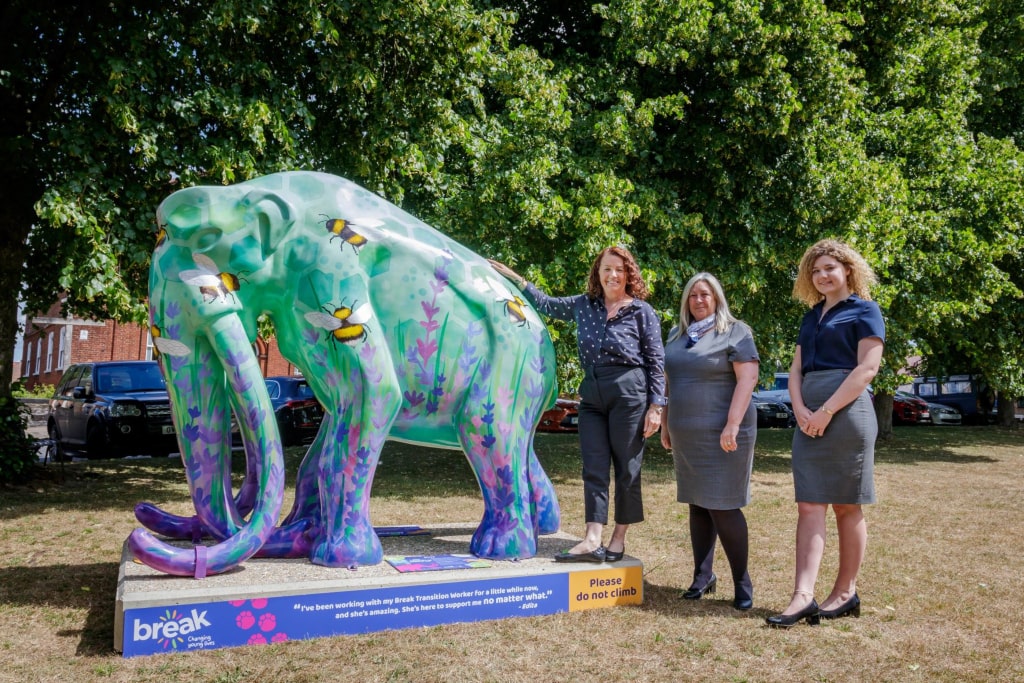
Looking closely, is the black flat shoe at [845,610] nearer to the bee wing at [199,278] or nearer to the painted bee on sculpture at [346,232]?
the painted bee on sculpture at [346,232]

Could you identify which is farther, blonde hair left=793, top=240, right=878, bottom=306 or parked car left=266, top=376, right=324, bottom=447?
parked car left=266, top=376, right=324, bottom=447

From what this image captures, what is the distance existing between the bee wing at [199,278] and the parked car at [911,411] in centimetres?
2691

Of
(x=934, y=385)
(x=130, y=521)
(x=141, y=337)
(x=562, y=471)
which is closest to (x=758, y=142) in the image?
(x=562, y=471)

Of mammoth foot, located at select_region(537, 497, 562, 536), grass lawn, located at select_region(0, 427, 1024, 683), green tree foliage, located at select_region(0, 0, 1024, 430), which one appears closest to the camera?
grass lawn, located at select_region(0, 427, 1024, 683)

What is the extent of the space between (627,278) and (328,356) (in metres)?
1.84

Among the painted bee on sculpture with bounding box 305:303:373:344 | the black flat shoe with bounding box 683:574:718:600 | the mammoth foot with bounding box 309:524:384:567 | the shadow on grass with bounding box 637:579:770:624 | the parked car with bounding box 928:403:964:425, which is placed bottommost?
the shadow on grass with bounding box 637:579:770:624

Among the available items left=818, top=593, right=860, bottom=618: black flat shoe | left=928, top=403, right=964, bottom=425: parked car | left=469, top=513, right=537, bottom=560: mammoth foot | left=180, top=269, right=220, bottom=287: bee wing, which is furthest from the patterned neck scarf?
left=928, top=403, right=964, bottom=425: parked car

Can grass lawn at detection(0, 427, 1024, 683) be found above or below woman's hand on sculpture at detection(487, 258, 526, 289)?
below

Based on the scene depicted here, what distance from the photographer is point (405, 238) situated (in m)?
4.46

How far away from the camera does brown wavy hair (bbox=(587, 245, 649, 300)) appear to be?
4746 mm

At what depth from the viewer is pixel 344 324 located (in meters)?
4.14

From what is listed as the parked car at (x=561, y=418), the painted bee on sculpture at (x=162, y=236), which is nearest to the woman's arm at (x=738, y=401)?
the painted bee on sculpture at (x=162, y=236)

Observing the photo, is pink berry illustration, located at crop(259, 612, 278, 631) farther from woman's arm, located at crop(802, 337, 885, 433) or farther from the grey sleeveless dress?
woman's arm, located at crop(802, 337, 885, 433)

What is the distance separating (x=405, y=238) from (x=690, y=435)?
1963mm
